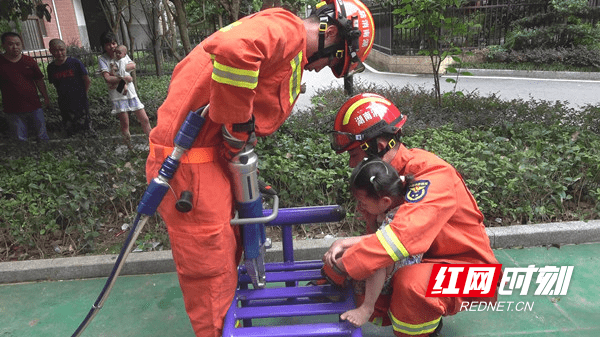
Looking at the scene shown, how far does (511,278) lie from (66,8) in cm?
2118

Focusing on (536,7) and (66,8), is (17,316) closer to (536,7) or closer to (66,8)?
(536,7)

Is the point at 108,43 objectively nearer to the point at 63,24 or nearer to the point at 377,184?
the point at 377,184

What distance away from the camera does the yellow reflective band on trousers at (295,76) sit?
176 centimetres

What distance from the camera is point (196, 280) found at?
1.92 metres

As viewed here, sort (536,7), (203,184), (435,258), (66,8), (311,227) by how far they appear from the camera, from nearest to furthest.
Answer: (203,184) → (435,258) → (311,227) → (536,7) → (66,8)

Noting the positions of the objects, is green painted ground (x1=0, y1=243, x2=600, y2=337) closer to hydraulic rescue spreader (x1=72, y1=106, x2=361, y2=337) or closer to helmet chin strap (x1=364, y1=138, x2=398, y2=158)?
hydraulic rescue spreader (x1=72, y1=106, x2=361, y2=337)

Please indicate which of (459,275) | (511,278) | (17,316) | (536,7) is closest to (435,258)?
(459,275)

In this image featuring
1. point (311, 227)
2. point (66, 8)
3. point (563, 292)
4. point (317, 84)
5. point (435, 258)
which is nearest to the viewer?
point (435, 258)

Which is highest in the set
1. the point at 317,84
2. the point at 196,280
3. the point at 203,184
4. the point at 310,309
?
the point at 203,184

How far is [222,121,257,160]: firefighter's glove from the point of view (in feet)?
5.47

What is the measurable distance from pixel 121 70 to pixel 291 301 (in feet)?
15.1

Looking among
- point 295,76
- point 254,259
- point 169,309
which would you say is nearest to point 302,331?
point 254,259

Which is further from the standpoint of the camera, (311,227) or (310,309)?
→ (311,227)

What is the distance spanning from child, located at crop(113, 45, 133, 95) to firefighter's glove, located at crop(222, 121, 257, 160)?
4.59 meters
